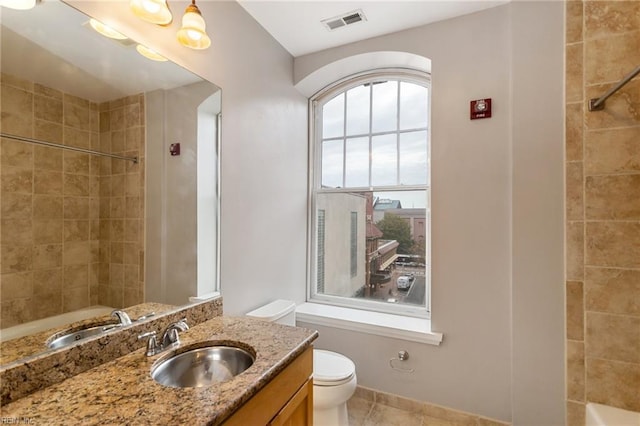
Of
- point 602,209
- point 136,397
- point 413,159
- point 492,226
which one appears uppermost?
point 413,159

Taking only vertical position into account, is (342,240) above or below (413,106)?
below

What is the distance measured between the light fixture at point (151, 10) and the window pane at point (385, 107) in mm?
1689

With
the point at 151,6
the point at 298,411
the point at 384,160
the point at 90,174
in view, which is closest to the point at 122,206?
the point at 90,174

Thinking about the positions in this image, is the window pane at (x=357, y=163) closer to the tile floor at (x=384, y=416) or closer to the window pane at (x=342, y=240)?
the window pane at (x=342, y=240)

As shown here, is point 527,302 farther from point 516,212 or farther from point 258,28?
point 258,28

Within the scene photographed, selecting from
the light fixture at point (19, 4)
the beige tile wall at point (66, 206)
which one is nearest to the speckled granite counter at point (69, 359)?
the beige tile wall at point (66, 206)

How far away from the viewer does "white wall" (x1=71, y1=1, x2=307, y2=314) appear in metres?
1.55

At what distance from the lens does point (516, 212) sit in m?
1.72

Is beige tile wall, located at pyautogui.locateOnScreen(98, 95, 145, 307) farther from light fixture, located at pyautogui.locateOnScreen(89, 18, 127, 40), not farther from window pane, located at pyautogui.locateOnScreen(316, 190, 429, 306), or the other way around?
window pane, located at pyautogui.locateOnScreen(316, 190, 429, 306)

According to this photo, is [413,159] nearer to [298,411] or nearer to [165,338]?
[298,411]

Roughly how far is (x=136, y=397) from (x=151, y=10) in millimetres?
1343

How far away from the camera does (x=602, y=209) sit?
1.51 meters

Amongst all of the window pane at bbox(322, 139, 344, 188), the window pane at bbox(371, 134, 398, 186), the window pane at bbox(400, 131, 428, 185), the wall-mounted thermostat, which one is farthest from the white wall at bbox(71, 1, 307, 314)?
the wall-mounted thermostat

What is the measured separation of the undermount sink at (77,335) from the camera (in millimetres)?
958
